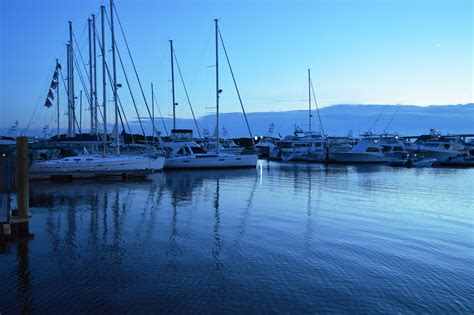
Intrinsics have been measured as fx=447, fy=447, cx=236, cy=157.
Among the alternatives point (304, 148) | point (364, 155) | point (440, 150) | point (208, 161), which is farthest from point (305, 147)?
point (208, 161)

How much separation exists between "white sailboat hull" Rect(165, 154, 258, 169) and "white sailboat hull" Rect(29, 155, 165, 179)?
10944 millimetres

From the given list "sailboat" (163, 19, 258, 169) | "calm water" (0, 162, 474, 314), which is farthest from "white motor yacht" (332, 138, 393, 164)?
"calm water" (0, 162, 474, 314)

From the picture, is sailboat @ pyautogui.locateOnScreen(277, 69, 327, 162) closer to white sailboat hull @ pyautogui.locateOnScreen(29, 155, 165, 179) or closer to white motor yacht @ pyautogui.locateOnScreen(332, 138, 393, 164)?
white motor yacht @ pyautogui.locateOnScreen(332, 138, 393, 164)

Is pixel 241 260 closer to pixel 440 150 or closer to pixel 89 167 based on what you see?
pixel 89 167

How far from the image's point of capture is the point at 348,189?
27.2 m

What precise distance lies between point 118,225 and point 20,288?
242 inches

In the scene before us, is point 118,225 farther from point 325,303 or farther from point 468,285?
point 468,285

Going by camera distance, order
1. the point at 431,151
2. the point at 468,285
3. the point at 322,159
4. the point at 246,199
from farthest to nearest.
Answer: the point at 322,159 < the point at 431,151 < the point at 246,199 < the point at 468,285

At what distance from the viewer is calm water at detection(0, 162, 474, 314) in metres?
7.62

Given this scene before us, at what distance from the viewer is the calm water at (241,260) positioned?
7.62 meters

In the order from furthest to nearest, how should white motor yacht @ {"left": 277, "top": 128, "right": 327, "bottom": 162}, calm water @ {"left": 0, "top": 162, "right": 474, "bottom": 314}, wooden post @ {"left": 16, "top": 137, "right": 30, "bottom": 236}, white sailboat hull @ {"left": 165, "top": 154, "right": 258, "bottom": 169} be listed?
white motor yacht @ {"left": 277, "top": 128, "right": 327, "bottom": 162} → white sailboat hull @ {"left": 165, "top": 154, "right": 258, "bottom": 169} → wooden post @ {"left": 16, "top": 137, "right": 30, "bottom": 236} → calm water @ {"left": 0, "top": 162, "right": 474, "bottom": 314}

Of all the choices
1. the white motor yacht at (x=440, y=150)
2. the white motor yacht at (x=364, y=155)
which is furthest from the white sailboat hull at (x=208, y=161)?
the white motor yacht at (x=440, y=150)

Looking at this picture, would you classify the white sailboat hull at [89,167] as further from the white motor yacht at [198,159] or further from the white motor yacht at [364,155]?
the white motor yacht at [364,155]

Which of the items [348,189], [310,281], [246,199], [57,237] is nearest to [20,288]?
[57,237]
